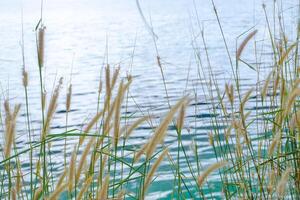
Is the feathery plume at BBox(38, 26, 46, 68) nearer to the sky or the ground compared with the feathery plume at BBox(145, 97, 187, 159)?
nearer to the sky

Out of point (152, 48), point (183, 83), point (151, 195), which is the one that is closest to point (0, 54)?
point (152, 48)

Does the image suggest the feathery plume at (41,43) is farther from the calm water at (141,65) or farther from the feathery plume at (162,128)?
the calm water at (141,65)

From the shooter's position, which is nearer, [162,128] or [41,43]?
[162,128]

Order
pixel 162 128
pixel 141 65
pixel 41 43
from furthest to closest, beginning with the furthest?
pixel 141 65 < pixel 41 43 < pixel 162 128

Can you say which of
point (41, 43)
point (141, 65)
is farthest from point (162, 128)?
point (141, 65)

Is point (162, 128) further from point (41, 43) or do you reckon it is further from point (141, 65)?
point (141, 65)

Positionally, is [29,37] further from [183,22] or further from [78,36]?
[183,22]

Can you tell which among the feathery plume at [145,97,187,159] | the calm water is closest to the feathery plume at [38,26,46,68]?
the feathery plume at [145,97,187,159]

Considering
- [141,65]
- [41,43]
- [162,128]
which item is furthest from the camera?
[141,65]

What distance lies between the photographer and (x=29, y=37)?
21.3m

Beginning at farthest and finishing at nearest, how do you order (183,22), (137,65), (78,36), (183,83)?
(183,22)
(78,36)
(137,65)
(183,83)

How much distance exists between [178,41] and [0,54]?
4350mm

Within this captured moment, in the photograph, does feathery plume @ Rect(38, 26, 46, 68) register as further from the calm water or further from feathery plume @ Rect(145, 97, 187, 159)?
the calm water

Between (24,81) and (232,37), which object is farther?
(232,37)
